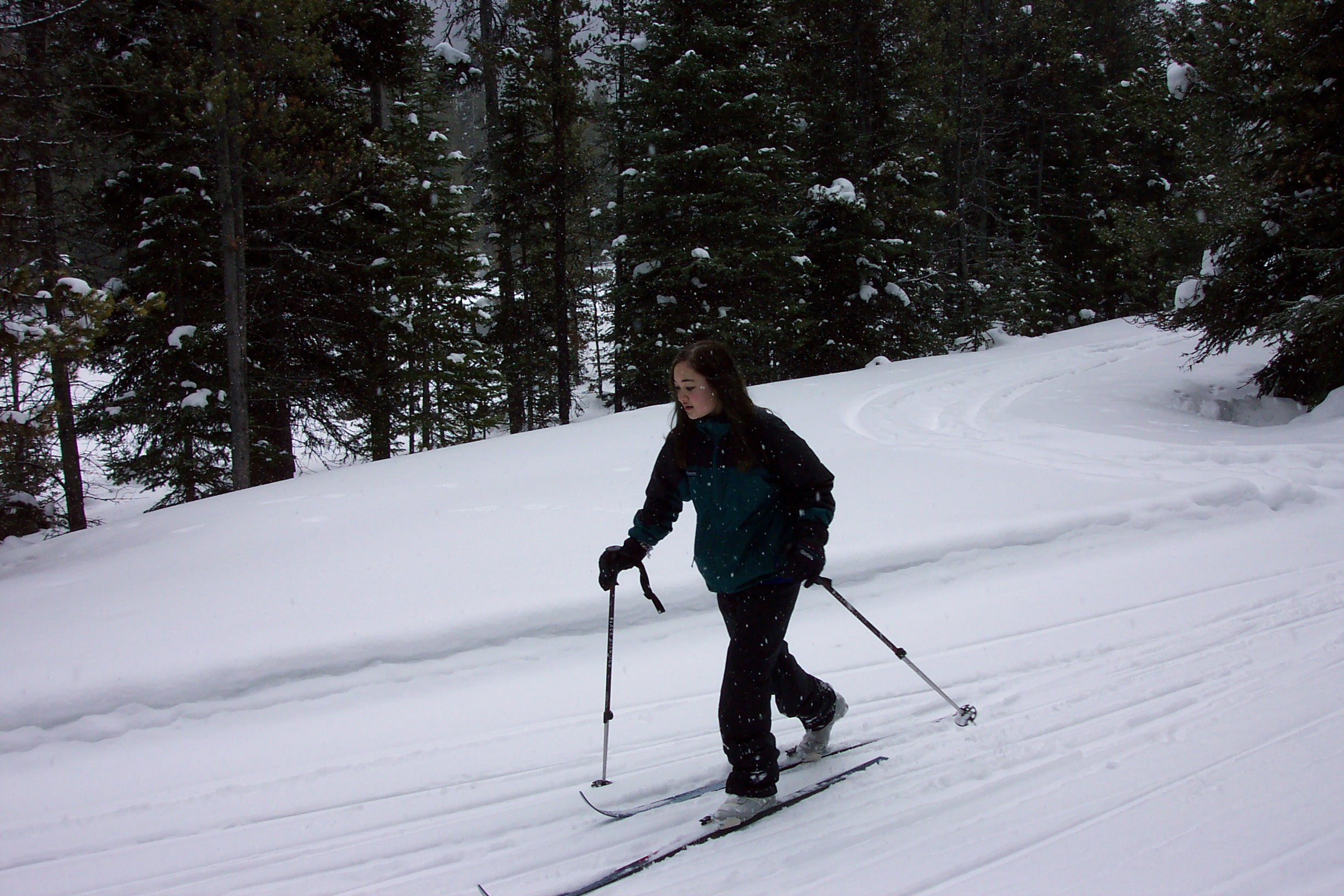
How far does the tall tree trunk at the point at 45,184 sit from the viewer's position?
9.28 meters

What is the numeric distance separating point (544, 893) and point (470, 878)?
1.11 ft

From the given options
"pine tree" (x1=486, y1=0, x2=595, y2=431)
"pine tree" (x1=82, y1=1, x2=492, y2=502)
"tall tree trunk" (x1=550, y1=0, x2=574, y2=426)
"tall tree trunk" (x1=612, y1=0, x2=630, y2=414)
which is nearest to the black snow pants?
"pine tree" (x1=82, y1=1, x2=492, y2=502)

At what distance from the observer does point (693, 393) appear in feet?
10.0

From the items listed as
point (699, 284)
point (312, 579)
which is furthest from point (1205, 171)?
point (312, 579)

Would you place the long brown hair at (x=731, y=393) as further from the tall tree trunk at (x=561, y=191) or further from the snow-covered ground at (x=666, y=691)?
the tall tree trunk at (x=561, y=191)

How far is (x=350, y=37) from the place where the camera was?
1416 cm

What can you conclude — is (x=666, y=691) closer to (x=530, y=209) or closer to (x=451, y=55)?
(x=530, y=209)

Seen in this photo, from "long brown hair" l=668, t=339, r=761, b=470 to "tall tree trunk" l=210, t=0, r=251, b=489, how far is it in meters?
10.6

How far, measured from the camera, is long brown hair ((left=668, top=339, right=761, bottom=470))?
3037 mm

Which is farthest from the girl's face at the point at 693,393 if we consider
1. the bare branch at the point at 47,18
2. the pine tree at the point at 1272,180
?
the bare branch at the point at 47,18

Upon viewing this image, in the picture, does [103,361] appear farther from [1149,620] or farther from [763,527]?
[1149,620]

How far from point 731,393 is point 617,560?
93 centimetres

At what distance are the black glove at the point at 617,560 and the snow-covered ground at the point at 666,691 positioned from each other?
101 cm

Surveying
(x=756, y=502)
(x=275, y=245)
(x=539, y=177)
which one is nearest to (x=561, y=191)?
(x=539, y=177)
